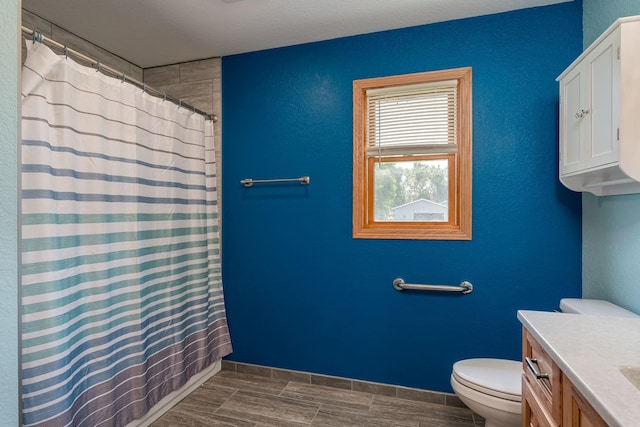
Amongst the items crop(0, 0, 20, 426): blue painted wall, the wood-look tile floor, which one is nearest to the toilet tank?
the wood-look tile floor

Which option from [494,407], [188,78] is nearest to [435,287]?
[494,407]

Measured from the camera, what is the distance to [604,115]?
1.34m

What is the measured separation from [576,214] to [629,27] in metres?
1.00

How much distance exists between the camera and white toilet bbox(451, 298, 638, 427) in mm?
1467

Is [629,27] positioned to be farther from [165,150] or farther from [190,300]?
[190,300]

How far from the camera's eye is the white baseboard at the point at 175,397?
1875mm

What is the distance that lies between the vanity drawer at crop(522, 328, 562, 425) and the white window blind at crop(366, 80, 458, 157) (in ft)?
4.04

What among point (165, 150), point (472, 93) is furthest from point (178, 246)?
point (472, 93)

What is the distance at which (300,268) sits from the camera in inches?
92.6

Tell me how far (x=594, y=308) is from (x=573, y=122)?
0.87m

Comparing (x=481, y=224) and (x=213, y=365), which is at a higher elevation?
(x=481, y=224)

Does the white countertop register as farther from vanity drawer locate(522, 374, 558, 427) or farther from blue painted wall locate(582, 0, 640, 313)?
blue painted wall locate(582, 0, 640, 313)

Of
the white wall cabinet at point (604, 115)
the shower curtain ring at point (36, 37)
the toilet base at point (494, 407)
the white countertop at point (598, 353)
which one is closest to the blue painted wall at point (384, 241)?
the white wall cabinet at point (604, 115)

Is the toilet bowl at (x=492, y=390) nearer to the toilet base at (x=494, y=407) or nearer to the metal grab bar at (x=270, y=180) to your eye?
the toilet base at (x=494, y=407)
